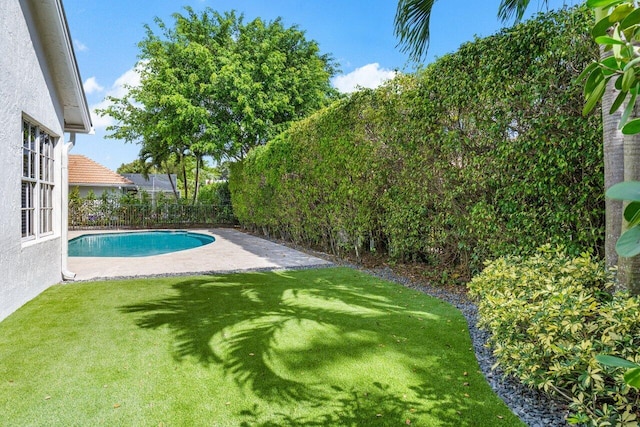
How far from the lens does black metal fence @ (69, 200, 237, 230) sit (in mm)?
22922

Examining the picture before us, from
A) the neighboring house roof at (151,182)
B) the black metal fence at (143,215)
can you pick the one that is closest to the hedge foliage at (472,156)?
the black metal fence at (143,215)

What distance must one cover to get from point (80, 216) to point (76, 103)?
16576 millimetres

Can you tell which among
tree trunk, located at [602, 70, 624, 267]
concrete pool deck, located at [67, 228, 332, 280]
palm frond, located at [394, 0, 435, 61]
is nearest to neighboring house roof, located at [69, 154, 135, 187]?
concrete pool deck, located at [67, 228, 332, 280]

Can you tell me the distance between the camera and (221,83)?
21531 millimetres

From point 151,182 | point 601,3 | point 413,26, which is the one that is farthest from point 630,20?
point 151,182

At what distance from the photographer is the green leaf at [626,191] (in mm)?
769

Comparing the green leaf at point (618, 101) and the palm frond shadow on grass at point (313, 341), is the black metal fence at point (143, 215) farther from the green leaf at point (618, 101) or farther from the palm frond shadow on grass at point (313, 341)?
the green leaf at point (618, 101)

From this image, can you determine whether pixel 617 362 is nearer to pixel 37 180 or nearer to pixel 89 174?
pixel 37 180

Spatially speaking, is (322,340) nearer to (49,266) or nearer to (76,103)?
(49,266)

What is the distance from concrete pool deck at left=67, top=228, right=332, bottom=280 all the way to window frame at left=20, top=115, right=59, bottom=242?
1810 mm

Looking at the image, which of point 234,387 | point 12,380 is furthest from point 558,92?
point 12,380

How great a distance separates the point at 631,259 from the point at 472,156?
343 cm

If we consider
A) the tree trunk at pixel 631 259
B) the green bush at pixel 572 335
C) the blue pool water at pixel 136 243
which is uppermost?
the tree trunk at pixel 631 259

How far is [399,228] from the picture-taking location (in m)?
9.02
